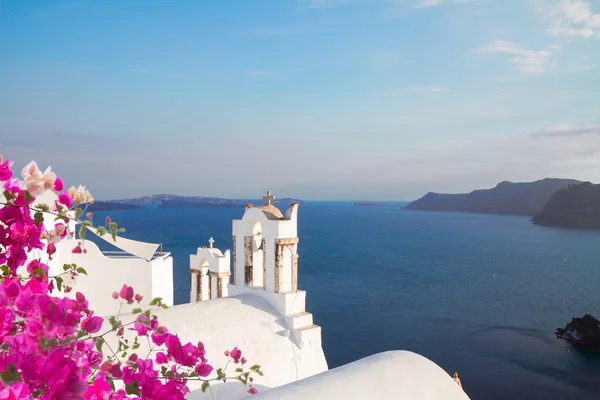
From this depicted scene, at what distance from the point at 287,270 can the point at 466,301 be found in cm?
5592

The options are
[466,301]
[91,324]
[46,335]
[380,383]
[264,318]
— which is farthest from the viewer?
[466,301]

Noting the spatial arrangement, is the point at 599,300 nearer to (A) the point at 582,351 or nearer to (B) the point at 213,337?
(A) the point at 582,351

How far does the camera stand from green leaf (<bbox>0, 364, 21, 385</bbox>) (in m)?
1.61

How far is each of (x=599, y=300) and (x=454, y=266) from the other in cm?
2413

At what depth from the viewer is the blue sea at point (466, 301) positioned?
1535 inches

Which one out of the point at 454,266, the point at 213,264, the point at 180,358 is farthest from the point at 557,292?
the point at 180,358

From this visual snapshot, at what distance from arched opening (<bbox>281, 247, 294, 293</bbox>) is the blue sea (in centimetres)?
3037

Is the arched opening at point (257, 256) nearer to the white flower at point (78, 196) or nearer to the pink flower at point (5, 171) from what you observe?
the white flower at point (78, 196)

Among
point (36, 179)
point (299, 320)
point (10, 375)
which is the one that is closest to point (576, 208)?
point (299, 320)

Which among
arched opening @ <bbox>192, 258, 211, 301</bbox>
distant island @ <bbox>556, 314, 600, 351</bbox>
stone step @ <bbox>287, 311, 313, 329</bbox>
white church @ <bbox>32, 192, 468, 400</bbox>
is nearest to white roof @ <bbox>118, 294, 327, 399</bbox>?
white church @ <bbox>32, 192, 468, 400</bbox>

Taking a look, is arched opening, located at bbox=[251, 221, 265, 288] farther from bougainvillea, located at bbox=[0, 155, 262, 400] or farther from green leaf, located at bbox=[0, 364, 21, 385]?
green leaf, located at bbox=[0, 364, 21, 385]

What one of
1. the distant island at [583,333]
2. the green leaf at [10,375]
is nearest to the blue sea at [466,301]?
the distant island at [583,333]

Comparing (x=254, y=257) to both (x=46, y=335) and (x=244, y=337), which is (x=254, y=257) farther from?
(x=46, y=335)

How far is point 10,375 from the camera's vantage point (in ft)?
5.36
